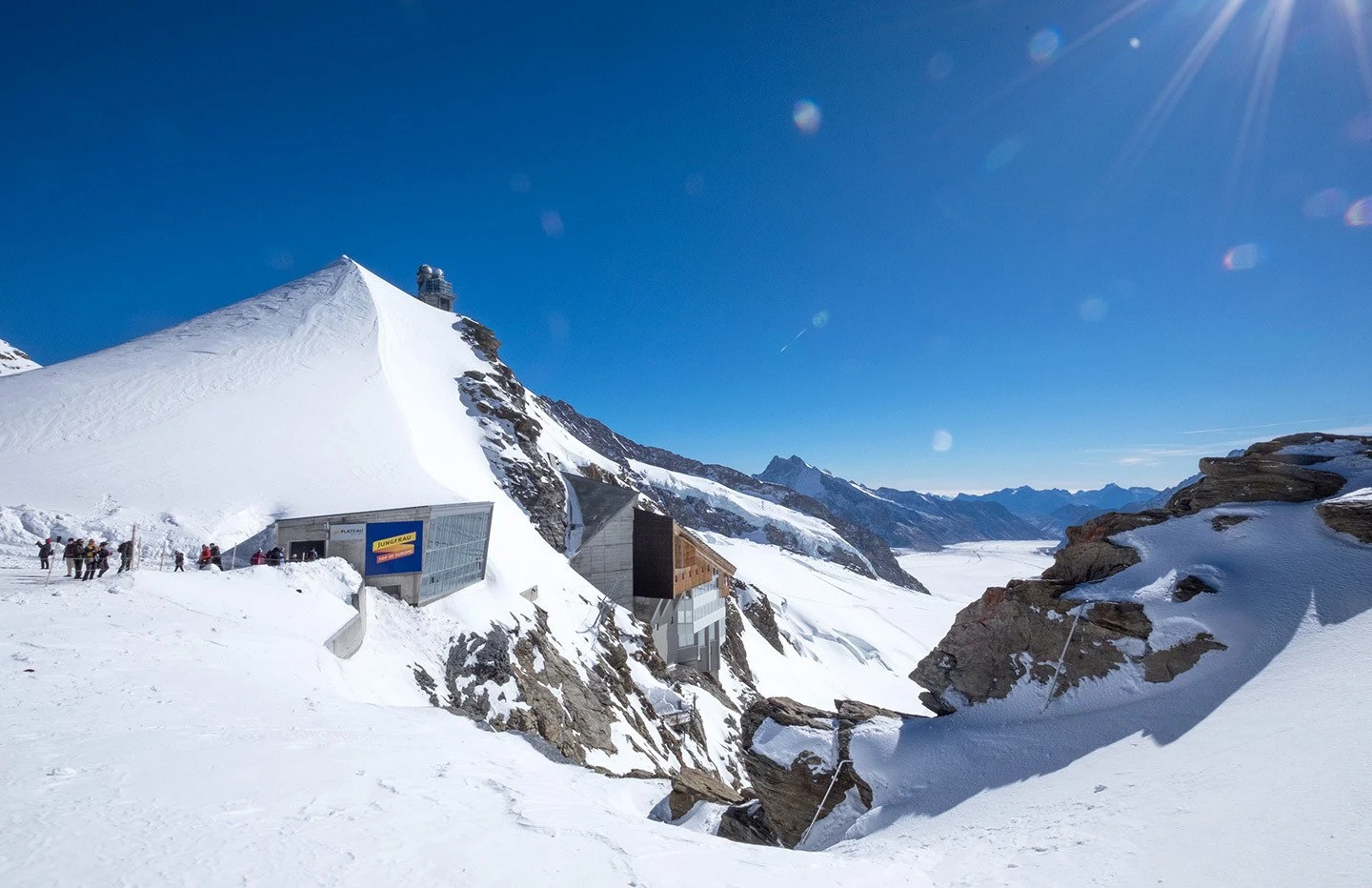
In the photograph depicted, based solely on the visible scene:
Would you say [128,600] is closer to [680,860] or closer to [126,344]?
[680,860]

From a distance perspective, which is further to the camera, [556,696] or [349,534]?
[556,696]

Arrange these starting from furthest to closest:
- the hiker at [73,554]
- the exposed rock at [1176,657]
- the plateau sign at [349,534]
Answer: the plateau sign at [349,534] < the hiker at [73,554] < the exposed rock at [1176,657]

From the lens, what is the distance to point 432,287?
8369 centimetres

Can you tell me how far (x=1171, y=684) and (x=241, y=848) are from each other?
13107 millimetres

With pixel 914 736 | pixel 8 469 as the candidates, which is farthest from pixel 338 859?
pixel 8 469

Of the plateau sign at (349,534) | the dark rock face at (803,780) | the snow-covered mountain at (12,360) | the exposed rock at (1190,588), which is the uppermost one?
the snow-covered mountain at (12,360)

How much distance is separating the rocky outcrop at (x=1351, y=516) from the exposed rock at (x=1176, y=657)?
296 cm

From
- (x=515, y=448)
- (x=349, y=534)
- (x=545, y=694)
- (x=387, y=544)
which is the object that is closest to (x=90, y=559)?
(x=349, y=534)

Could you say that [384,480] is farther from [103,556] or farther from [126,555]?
[103,556]

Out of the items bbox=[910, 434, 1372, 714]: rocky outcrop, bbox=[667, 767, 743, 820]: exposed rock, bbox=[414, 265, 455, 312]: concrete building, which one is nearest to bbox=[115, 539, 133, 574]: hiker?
bbox=[667, 767, 743, 820]: exposed rock

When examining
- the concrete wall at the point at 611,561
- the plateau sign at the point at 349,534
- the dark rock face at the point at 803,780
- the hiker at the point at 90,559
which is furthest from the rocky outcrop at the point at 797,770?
the concrete wall at the point at 611,561

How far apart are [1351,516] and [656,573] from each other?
3490 centimetres

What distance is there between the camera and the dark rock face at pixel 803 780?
11625 millimetres

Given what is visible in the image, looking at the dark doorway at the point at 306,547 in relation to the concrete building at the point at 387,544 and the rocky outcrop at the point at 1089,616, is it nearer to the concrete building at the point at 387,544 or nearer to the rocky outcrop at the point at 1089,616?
the concrete building at the point at 387,544
